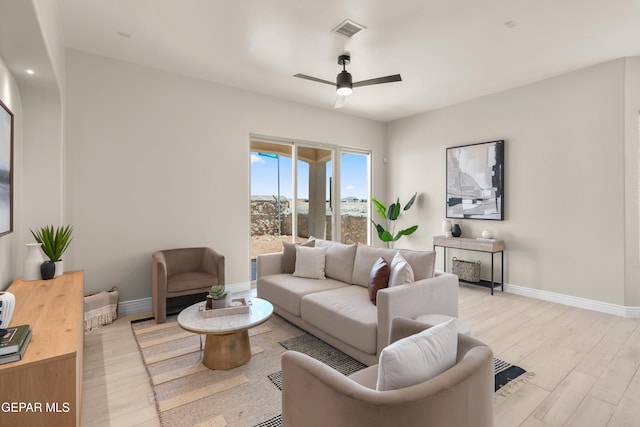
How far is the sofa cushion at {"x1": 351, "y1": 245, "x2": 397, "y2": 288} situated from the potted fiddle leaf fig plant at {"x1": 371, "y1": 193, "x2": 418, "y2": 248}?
248 centimetres

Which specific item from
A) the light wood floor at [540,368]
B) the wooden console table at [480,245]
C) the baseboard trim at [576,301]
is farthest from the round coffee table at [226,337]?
the baseboard trim at [576,301]

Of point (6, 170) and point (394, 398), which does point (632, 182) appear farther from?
point (6, 170)

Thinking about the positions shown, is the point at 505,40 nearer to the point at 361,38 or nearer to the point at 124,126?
the point at 361,38

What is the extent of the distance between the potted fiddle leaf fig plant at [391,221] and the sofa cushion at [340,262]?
7.65 feet

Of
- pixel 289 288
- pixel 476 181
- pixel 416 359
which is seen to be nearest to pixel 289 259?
pixel 289 288

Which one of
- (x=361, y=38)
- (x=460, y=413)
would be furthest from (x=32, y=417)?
(x=361, y=38)

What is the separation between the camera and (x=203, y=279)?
3.63m

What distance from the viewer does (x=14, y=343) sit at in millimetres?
1365

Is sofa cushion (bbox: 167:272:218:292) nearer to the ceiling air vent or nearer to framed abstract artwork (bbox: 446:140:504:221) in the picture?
the ceiling air vent

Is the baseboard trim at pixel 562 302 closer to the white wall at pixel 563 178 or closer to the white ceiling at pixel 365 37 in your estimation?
the white wall at pixel 563 178

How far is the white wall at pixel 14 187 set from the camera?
230cm

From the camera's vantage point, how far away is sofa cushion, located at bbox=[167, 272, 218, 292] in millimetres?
3451

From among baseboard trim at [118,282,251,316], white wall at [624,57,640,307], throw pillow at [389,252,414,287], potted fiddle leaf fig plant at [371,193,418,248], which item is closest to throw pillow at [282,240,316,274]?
throw pillow at [389,252,414,287]

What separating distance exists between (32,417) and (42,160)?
8.15ft
